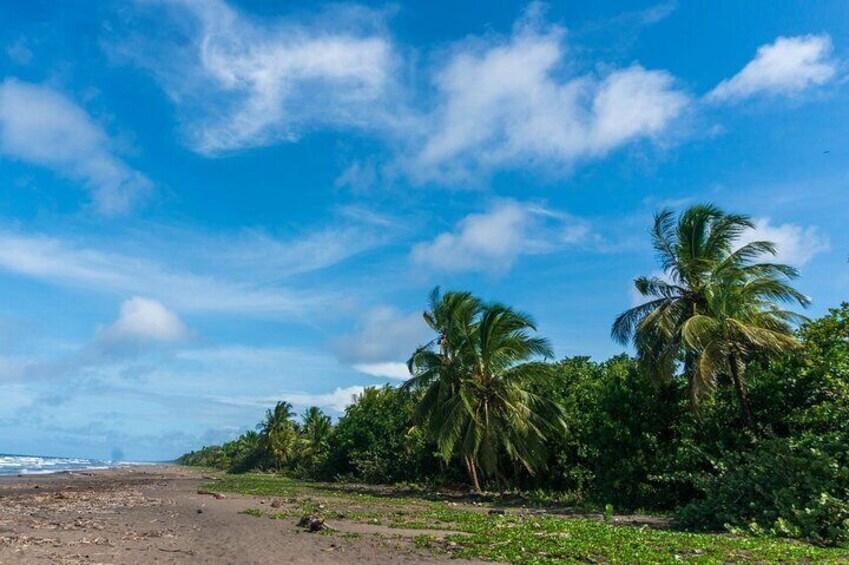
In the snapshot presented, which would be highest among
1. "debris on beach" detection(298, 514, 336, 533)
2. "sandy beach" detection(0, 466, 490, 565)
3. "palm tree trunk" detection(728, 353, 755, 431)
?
"palm tree trunk" detection(728, 353, 755, 431)

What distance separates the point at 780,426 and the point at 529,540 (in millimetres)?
12063

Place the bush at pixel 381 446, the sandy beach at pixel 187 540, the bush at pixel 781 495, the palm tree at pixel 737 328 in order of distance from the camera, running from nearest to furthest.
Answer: the sandy beach at pixel 187 540 < the bush at pixel 781 495 < the palm tree at pixel 737 328 < the bush at pixel 381 446

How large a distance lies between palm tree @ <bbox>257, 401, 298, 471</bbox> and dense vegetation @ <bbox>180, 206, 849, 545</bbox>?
4567 centimetres

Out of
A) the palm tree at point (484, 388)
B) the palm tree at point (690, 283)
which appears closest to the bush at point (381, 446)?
the palm tree at point (484, 388)

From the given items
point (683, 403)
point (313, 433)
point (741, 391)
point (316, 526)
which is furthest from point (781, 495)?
point (313, 433)

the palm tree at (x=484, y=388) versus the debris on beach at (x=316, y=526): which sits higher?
the palm tree at (x=484, y=388)

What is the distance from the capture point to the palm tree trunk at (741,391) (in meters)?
18.9

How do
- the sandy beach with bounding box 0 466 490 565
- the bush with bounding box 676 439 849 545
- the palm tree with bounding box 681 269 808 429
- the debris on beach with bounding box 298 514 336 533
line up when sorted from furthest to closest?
the palm tree with bounding box 681 269 808 429, the debris on beach with bounding box 298 514 336 533, the bush with bounding box 676 439 849 545, the sandy beach with bounding box 0 466 490 565

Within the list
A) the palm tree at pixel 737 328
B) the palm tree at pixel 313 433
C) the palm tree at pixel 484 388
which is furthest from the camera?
the palm tree at pixel 313 433

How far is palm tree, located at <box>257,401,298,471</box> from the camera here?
245 feet

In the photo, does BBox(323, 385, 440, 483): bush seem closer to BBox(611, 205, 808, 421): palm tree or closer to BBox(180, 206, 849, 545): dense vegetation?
BBox(180, 206, 849, 545): dense vegetation

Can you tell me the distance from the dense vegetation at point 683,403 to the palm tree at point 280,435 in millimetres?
45672

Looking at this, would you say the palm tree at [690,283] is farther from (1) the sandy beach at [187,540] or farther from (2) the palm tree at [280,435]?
(2) the palm tree at [280,435]

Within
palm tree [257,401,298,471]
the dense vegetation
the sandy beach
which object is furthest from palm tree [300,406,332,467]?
the sandy beach
